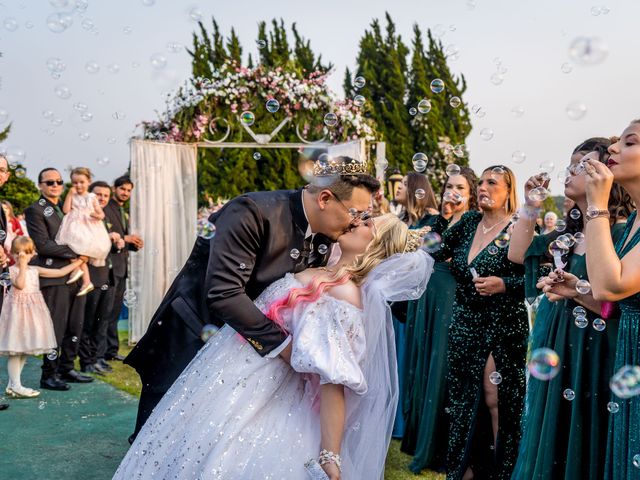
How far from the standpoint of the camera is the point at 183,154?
31.9 ft

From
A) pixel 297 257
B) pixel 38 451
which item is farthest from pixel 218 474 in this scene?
pixel 38 451

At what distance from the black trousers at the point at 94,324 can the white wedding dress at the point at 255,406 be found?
15.3ft

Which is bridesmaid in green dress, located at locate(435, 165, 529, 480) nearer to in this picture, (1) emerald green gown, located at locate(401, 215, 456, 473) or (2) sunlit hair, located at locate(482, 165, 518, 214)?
(2) sunlit hair, located at locate(482, 165, 518, 214)

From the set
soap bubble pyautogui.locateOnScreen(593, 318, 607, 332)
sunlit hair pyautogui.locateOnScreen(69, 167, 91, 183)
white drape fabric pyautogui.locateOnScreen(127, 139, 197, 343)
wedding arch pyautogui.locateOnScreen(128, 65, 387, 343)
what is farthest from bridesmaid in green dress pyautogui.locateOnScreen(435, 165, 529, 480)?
white drape fabric pyautogui.locateOnScreen(127, 139, 197, 343)

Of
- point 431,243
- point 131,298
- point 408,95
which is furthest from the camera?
point 408,95

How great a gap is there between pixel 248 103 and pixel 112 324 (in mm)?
3808

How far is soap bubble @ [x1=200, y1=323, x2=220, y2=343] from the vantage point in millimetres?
2795

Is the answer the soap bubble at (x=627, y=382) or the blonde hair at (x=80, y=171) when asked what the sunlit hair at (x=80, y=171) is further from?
the soap bubble at (x=627, y=382)

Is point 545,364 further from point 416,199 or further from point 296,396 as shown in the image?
point 416,199

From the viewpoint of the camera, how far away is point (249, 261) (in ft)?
8.49

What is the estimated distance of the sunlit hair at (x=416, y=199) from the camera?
17.5 ft

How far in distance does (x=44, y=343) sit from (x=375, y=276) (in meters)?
4.14

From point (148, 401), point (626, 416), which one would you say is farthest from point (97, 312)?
point (626, 416)

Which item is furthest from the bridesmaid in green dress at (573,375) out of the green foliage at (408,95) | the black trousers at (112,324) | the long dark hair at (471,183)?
the green foliage at (408,95)
